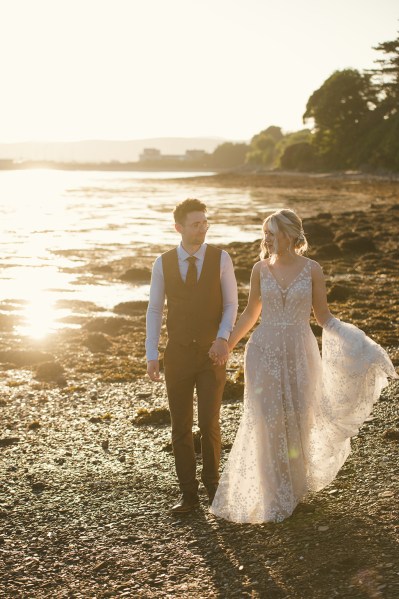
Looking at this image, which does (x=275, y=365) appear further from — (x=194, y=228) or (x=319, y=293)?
(x=194, y=228)

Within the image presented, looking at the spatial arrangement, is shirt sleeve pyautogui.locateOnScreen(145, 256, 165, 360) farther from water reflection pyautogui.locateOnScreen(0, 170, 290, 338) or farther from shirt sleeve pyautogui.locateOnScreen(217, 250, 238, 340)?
water reflection pyautogui.locateOnScreen(0, 170, 290, 338)

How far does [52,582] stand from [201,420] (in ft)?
4.87

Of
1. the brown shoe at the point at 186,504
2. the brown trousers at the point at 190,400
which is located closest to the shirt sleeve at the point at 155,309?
the brown trousers at the point at 190,400

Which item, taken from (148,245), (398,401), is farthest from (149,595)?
(148,245)

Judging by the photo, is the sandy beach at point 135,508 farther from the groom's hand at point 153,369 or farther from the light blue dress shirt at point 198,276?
the light blue dress shirt at point 198,276

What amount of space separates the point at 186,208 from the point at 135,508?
7.60 ft

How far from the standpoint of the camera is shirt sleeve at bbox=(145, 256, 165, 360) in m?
6.03

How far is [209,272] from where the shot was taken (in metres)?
5.91

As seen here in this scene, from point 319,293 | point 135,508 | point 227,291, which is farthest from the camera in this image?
point 135,508

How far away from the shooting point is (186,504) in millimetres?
6156

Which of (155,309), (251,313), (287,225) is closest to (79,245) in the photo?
(155,309)

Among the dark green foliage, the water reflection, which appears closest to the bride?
the water reflection

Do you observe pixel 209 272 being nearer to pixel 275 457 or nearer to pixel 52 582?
pixel 275 457

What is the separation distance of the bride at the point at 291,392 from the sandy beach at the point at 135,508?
268 millimetres
